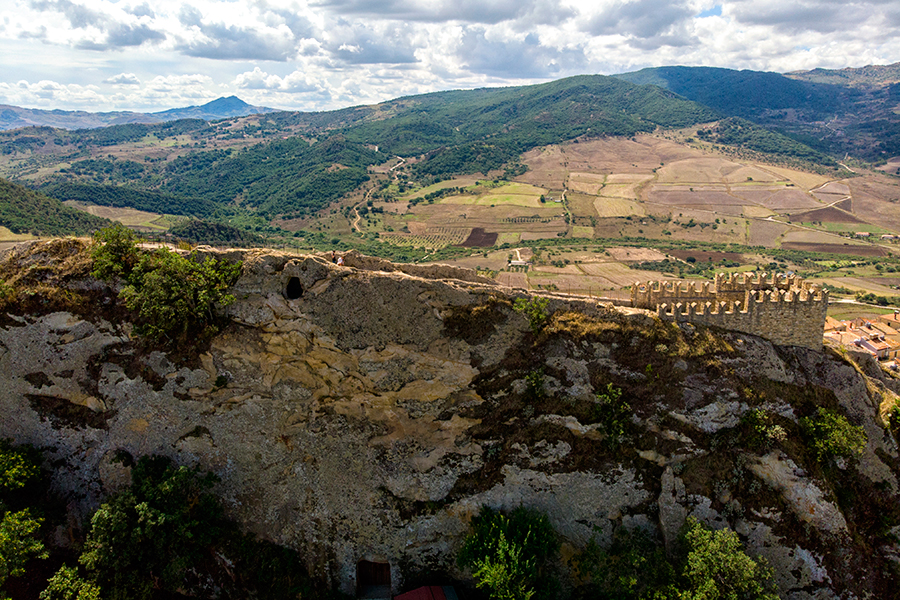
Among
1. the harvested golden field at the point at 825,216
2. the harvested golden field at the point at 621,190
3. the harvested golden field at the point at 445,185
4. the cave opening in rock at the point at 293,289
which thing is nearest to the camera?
the cave opening in rock at the point at 293,289

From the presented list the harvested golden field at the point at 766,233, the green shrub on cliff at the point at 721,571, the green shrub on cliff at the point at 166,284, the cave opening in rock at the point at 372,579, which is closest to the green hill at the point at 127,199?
the green shrub on cliff at the point at 166,284

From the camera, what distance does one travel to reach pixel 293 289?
22703 mm

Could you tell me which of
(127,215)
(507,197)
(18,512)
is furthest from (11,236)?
(507,197)

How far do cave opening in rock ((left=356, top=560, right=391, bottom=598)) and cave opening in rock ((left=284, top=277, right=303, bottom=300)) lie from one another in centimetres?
1325

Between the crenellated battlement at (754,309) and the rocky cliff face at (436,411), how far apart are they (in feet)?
2.21

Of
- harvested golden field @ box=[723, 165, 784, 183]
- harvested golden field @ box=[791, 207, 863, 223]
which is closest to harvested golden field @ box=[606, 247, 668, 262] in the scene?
harvested golden field @ box=[791, 207, 863, 223]

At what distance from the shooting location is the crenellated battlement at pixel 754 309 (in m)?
21.7

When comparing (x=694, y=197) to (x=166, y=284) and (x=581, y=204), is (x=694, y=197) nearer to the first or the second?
(x=581, y=204)

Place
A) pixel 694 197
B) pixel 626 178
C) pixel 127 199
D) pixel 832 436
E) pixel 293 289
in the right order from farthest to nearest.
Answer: pixel 626 178 → pixel 127 199 → pixel 694 197 → pixel 293 289 → pixel 832 436

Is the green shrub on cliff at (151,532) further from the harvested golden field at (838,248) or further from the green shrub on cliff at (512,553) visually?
the harvested golden field at (838,248)

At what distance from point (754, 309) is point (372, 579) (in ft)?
72.7

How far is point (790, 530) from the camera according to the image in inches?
801

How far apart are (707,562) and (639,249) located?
106131 mm

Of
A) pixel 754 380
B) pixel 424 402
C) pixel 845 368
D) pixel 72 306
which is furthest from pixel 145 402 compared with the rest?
pixel 845 368
